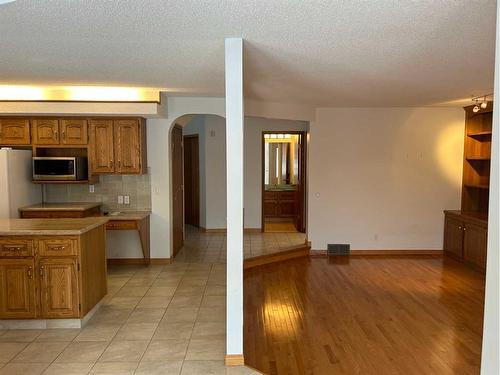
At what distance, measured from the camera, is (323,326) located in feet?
12.9

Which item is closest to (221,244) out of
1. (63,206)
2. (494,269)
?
(63,206)

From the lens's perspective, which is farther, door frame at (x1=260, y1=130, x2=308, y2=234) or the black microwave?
door frame at (x1=260, y1=130, x2=308, y2=234)

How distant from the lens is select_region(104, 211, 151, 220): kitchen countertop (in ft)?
17.2

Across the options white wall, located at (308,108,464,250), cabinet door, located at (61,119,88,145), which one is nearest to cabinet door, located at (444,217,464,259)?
white wall, located at (308,108,464,250)

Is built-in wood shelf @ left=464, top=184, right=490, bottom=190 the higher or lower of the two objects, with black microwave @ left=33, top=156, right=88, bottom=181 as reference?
lower

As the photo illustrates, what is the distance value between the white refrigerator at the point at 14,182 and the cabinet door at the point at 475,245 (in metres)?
6.60

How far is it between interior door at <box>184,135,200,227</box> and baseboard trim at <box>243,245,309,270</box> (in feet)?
9.48

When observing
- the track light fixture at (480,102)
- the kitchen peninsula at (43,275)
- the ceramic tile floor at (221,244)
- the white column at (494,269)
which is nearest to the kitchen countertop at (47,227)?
the kitchen peninsula at (43,275)

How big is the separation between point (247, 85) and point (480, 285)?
414 cm

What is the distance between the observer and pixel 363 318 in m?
4.13

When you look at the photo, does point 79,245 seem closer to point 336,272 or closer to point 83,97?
point 83,97

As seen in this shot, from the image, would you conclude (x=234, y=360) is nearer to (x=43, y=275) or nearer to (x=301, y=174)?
(x=43, y=275)

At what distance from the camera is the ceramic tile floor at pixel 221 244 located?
6.30 m

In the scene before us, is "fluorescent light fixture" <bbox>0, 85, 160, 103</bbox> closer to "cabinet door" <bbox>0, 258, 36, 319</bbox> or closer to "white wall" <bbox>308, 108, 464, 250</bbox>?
"cabinet door" <bbox>0, 258, 36, 319</bbox>
